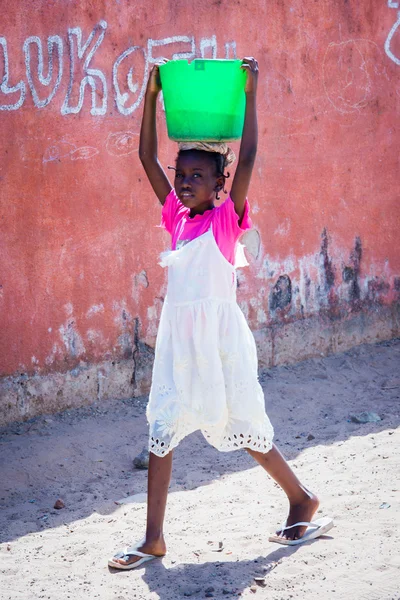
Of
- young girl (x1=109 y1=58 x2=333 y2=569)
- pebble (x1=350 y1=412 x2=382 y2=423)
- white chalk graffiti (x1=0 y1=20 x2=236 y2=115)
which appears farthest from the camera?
pebble (x1=350 y1=412 x2=382 y2=423)

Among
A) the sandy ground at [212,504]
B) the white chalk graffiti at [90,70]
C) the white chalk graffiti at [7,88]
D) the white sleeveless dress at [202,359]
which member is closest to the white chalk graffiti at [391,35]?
the white chalk graffiti at [90,70]

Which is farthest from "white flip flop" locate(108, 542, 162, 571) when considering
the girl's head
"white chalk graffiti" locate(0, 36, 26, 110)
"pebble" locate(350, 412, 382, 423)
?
"white chalk graffiti" locate(0, 36, 26, 110)

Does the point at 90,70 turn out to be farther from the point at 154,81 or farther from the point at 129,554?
the point at 129,554

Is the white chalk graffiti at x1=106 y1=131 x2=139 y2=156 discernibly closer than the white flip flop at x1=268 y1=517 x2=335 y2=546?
No

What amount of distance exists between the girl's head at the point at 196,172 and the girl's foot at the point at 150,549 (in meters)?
1.30

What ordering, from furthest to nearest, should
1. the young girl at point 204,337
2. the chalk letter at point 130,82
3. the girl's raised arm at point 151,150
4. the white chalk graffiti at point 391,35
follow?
the white chalk graffiti at point 391,35 → the chalk letter at point 130,82 → the girl's raised arm at point 151,150 → the young girl at point 204,337

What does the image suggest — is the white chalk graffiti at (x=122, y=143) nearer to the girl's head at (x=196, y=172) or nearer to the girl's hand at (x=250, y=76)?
the girl's head at (x=196, y=172)

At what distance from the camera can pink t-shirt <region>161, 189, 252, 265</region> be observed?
319 centimetres

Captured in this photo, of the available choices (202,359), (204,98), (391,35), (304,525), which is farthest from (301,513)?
(391,35)

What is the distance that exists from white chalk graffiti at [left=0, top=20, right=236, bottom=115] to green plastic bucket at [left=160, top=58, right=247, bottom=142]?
1732mm

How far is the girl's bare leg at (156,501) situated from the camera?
3254 millimetres

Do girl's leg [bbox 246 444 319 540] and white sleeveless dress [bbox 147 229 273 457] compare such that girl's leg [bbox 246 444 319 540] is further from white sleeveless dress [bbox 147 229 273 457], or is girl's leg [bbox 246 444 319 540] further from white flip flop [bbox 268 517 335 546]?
white sleeveless dress [bbox 147 229 273 457]

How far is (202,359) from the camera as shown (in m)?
3.15

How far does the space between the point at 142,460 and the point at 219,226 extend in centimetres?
180
